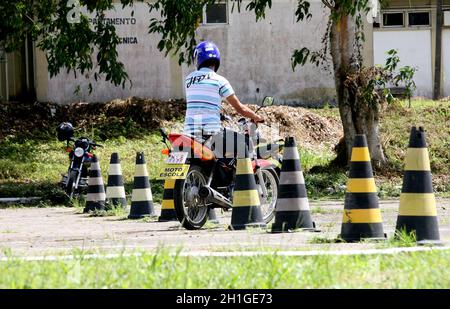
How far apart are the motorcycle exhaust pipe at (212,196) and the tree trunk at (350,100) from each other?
8.71 m

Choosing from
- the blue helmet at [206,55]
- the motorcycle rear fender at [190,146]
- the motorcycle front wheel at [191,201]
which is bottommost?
the motorcycle front wheel at [191,201]

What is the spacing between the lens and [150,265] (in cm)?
691

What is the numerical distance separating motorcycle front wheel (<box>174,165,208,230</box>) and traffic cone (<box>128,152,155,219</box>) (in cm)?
211

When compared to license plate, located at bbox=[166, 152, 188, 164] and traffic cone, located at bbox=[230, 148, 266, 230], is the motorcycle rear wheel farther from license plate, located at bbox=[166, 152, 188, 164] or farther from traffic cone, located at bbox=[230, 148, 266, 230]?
traffic cone, located at bbox=[230, 148, 266, 230]

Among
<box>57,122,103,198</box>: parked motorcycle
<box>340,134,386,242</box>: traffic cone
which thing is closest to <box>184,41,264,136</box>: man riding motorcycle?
<box>340,134,386,242</box>: traffic cone

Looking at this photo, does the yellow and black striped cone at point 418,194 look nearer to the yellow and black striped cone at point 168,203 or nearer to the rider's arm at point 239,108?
the rider's arm at point 239,108

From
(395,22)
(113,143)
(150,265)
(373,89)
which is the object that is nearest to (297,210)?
(150,265)

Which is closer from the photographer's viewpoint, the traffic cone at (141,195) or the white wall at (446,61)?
the traffic cone at (141,195)

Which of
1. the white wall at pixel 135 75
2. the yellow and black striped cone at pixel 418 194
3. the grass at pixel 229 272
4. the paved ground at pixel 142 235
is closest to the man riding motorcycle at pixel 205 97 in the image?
the paved ground at pixel 142 235

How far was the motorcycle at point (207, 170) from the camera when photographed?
11102mm

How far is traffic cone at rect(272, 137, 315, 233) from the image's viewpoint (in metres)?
10.3
